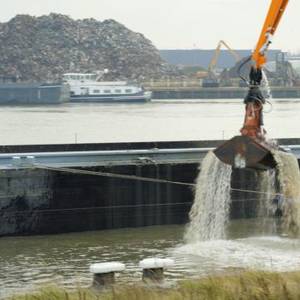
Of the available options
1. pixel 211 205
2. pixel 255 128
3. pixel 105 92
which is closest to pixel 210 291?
pixel 255 128

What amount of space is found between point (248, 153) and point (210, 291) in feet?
16.8

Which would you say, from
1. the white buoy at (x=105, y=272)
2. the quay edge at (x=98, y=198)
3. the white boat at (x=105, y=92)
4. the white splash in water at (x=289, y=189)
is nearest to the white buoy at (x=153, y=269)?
the white buoy at (x=105, y=272)

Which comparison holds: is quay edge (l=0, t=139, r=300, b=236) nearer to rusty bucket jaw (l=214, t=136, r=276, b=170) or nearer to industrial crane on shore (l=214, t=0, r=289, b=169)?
industrial crane on shore (l=214, t=0, r=289, b=169)

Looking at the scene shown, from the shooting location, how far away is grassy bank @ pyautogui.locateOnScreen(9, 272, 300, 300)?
1013 centimetres

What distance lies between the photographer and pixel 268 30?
619 inches

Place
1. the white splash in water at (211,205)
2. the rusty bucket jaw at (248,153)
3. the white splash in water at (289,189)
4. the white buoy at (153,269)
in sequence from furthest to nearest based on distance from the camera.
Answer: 1. the white splash in water at (211,205)
2. the white splash in water at (289,189)
3. the rusty bucket jaw at (248,153)
4. the white buoy at (153,269)

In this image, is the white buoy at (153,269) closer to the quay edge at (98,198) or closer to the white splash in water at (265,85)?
the white splash in water at (265,85)

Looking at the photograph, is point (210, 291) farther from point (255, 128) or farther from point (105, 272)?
point (255, 128)

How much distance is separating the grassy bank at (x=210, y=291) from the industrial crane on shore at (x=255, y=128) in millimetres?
4326

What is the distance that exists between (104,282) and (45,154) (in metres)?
11.6

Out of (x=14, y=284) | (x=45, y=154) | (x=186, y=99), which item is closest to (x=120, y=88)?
(x=186, y=99)

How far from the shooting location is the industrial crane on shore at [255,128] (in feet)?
49.5

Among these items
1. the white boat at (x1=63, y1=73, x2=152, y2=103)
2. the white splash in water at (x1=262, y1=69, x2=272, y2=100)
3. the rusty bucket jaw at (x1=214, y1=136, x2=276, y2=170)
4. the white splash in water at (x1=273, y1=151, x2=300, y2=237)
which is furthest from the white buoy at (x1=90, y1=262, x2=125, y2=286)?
the white boat at (x1=63, y1=73, x2=152, y2=103)

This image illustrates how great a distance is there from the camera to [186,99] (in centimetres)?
15062
